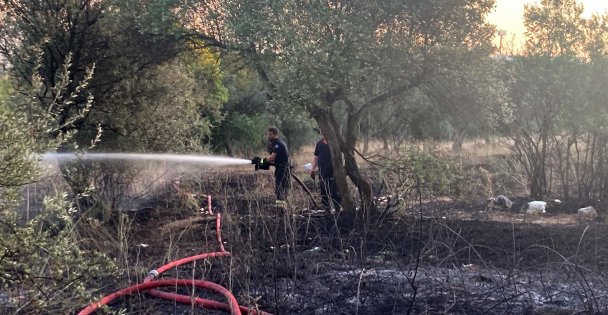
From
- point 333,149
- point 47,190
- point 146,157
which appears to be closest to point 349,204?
point 333,149

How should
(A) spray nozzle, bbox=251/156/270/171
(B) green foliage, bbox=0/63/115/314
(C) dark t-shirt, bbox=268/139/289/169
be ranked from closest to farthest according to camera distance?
(B) green foliage, bbox=0/63/115/314, (A) spray nozzle, bbox=251/156/270/171, (C) dark t-shirt, bbox=268/139/289/169

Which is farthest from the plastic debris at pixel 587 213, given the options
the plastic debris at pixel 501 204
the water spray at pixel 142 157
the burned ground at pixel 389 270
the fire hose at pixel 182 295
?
the fire hose at pixel 182 295

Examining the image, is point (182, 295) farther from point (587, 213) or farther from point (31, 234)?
point (587, 213)

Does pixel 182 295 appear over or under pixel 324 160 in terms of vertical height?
under

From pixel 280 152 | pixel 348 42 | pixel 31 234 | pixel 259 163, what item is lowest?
pixel 31 234

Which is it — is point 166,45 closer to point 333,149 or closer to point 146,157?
point 146,157

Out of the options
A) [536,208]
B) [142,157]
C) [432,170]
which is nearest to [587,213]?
[536,208]

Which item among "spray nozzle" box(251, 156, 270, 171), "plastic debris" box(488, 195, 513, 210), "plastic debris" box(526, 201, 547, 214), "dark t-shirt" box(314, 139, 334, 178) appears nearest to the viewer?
"spray nozzle" box(251, 156, 270, 171)

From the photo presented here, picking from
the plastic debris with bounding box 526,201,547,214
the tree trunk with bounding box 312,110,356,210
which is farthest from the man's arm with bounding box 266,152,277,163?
the plastic debris with bounding box 526,201,547,214

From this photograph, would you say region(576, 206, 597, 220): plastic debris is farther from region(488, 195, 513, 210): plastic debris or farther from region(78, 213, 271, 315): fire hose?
region(78, 213, 271, 315): fire hose

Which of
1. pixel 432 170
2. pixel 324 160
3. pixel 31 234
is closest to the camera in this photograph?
pixel 31 234

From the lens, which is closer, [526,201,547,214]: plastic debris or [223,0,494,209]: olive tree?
[223,0,494,209]: olive tree

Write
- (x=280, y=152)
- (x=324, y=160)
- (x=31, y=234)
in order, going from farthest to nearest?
(x=324, y=160) → (x=280, y=152) → (x=31, y=234)

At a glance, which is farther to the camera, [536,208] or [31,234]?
[536,208]
